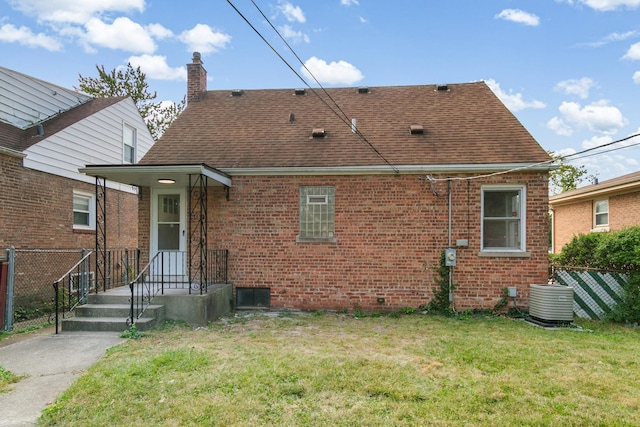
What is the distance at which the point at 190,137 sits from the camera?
1050cm

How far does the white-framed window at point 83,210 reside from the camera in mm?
11311

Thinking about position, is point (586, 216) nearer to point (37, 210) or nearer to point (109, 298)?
point (109, 298)

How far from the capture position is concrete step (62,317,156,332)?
686 cm

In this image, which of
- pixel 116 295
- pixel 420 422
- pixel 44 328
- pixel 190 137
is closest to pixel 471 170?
pixel 420 422

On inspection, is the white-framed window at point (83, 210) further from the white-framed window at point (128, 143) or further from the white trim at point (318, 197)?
the white trim at point (318, 197)

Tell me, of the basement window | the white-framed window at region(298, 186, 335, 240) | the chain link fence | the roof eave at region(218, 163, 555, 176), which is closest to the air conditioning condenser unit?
the roof eave at region(218, 163, 555, 176)

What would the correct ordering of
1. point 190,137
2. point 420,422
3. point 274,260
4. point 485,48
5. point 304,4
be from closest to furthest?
point 420,422, point 304,4, point 274,260, point 190,137, point 485,48

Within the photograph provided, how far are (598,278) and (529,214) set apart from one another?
1930mm

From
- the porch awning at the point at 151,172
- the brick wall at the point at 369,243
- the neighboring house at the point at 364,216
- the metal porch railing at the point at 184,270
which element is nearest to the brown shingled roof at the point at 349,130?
the neighboring house at the point at 364,216

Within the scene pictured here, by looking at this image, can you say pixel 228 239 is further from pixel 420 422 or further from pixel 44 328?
pixel 420 422

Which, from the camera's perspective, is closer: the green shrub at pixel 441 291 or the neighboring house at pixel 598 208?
the green shrub at pixel 441 291

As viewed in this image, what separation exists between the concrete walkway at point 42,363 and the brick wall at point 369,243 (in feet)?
10.3

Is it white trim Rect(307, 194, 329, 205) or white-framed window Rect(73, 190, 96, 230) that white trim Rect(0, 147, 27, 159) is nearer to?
white-framed window Rect(73, 190, 96, 230)

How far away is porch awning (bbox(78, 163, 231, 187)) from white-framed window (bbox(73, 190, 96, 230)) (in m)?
3.80
